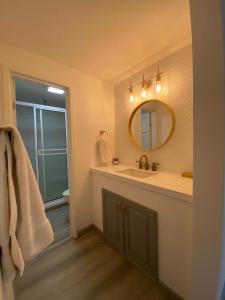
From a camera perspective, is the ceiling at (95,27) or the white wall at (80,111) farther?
the white wall at (80,111)

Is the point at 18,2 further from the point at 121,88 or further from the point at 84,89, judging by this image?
the point at 121,88

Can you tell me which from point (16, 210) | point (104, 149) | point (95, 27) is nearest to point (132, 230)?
point (104, 149)

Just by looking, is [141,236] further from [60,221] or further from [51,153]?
[51,153]

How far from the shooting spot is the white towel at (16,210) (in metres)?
0.56

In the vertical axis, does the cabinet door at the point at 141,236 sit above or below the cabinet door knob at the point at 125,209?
below

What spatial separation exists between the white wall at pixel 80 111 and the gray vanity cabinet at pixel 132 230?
0.37 meters

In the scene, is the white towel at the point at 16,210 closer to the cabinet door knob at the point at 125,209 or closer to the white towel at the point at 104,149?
the cabinet door knob at the point at 125,209

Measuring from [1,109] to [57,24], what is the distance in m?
0.90

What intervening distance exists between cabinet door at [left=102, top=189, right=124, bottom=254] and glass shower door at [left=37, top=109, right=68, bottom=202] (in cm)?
167

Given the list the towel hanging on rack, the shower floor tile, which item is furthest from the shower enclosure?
the towel hanging on rack

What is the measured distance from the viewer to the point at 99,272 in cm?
146

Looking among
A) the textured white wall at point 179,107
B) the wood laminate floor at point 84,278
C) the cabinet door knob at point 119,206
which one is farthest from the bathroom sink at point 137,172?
the wood laminate floor at point 84,278

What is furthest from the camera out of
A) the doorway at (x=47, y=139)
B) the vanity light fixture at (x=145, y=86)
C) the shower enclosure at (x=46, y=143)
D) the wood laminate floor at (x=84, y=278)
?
the shower enclosure at (x=46, y=143)

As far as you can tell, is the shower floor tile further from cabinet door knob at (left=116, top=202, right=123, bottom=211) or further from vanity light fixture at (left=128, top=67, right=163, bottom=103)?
vanity light fixture at (left=128, top=67, right=163, bottom=103)
